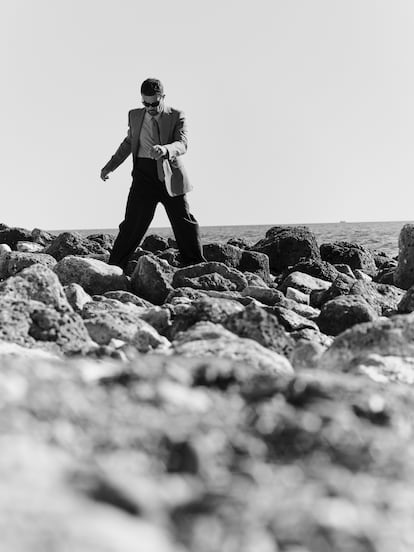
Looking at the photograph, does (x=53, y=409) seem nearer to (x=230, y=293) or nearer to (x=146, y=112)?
(x=230, y=293)

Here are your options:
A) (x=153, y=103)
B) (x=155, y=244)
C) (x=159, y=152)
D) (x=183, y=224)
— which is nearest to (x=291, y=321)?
(x=159, y=152)

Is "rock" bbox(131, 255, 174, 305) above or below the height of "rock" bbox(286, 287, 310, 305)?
above

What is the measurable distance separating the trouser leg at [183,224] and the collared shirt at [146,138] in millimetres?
390

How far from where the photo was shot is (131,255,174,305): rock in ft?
19.6

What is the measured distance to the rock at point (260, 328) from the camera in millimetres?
3428

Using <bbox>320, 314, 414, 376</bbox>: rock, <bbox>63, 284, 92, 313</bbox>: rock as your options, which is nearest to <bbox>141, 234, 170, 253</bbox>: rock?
<bbox>63, 284, 92, 313</bbox>: rock

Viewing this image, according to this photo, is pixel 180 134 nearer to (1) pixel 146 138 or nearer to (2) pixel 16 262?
(1) pixel 146 138

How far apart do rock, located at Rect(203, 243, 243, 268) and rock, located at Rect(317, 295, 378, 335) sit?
12.5 feet

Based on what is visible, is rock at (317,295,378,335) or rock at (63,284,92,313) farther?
rock at (317,295,378,335)

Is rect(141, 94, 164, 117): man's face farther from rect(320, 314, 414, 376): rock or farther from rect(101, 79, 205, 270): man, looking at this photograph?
rect(320, 314, 414, 376): rock

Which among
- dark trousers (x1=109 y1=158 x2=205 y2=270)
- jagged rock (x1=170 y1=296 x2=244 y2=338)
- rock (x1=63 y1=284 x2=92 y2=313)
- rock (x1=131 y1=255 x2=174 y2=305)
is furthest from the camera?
dark trousers (x1=109 y1=158 x2=205 y2=270)

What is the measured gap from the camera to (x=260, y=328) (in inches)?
136

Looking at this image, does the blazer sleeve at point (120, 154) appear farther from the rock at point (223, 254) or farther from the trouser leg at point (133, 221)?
the rock at point (223, 254)

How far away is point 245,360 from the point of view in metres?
2.69
